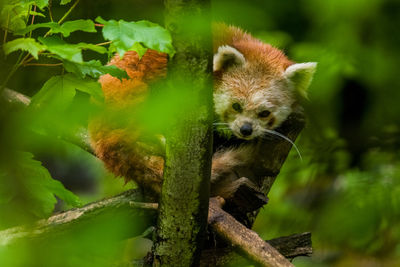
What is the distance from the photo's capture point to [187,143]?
1735 mm

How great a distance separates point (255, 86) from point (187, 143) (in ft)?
4.85

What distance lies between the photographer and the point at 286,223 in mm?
2742

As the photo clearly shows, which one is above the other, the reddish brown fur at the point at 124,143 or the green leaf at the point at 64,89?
the green leaf at the point at 64,89

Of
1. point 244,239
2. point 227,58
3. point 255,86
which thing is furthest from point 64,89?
point 255,86

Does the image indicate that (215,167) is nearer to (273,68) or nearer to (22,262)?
(273,68)

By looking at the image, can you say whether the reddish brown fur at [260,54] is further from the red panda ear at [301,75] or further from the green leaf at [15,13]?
the green leaf at [15,13]

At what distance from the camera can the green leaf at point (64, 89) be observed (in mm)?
1735

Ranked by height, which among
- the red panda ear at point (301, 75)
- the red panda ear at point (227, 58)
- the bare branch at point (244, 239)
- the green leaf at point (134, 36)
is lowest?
the bare branch at point (244, 239)

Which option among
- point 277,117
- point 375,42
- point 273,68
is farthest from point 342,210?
point 273,68

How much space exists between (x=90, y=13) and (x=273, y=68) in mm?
1171

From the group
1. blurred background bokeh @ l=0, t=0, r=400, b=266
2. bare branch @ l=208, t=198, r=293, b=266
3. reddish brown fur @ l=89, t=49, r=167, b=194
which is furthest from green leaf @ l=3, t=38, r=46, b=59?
bare branch @ l=208, t=198, r=293, b=266

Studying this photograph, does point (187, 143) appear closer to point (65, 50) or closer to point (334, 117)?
point (65, 50)

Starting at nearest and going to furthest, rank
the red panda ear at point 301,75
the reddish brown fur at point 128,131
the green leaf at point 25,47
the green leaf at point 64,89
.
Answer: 1. the green leaf at point 25,47
2. the green leaf at point 64,89
3. the reddish brown fur at point 128,131
4. the red panda ear at point 301,75

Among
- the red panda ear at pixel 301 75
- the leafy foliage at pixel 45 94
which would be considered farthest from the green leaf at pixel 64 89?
the red panda ear at pixel 301 75
